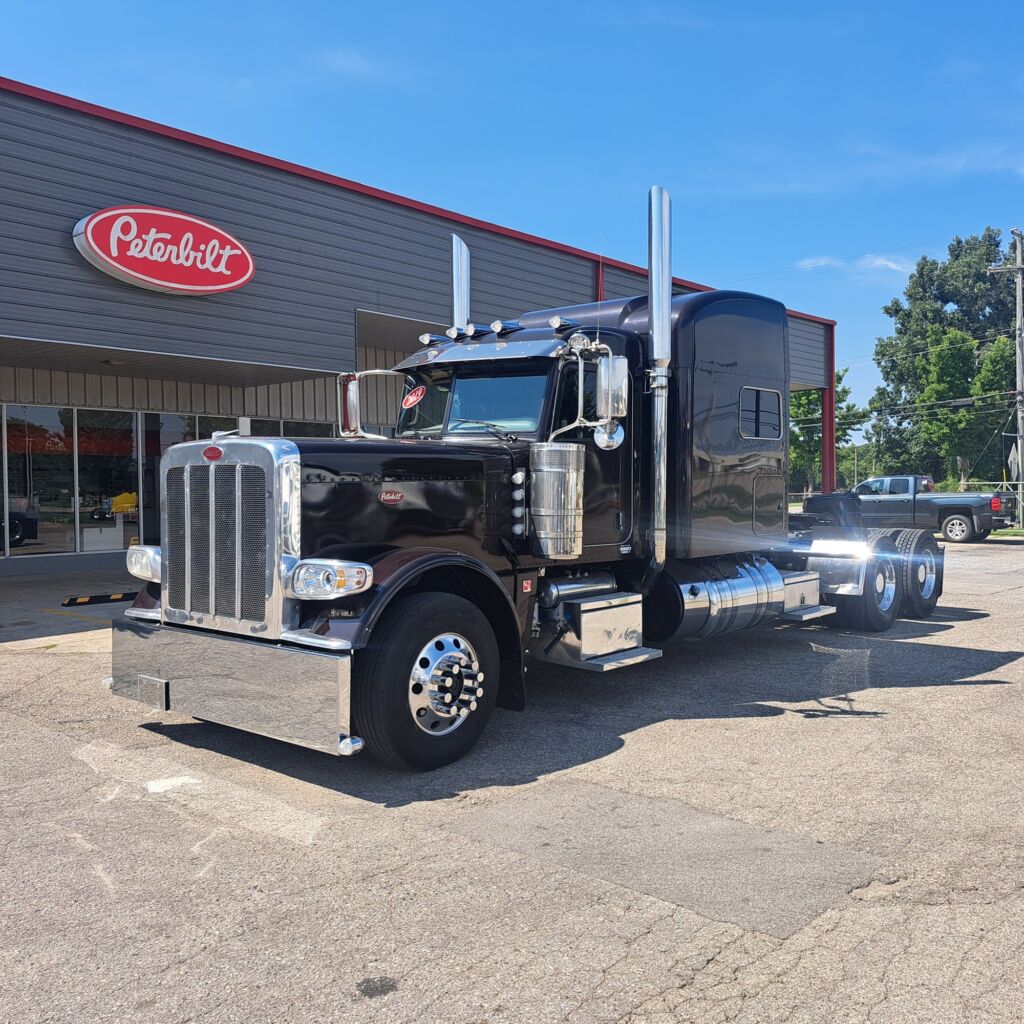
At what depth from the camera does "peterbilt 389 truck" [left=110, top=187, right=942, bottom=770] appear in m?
4.85

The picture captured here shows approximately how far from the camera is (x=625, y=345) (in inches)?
271

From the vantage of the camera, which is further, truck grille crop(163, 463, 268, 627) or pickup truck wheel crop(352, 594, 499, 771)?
truck grille crop(163, 463, 268, 627)

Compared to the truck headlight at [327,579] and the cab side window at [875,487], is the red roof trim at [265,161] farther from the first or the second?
the cab side window at [875,487]

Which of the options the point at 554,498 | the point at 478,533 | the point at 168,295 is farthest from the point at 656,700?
the point at 168,295

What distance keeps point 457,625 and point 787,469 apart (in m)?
4.53

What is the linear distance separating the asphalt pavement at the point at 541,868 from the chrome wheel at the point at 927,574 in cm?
430

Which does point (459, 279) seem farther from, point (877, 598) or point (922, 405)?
point (922, 405)

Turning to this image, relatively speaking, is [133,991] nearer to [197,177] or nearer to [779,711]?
[779,711]

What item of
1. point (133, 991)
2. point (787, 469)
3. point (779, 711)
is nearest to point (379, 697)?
point (133, 991)

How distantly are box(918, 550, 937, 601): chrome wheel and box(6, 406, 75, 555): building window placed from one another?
13265 millimetres

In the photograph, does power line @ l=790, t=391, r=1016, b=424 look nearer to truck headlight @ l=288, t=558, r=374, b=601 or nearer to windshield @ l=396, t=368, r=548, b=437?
windshield @ l=396, t=368, r=548, b=437

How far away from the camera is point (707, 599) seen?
7.45 meters

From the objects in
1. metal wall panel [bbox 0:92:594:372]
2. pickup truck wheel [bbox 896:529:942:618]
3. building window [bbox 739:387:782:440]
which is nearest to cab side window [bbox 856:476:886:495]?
metal wall panel [bbox 0:92:594:372]

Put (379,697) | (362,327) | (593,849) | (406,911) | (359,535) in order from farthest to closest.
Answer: (362,327)
(359,535)
(379,697)
(593,849)
(406,911)
